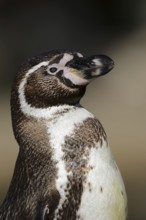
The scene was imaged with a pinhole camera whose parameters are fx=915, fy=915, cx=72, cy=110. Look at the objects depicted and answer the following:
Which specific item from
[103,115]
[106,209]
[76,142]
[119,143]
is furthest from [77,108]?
[103,115]

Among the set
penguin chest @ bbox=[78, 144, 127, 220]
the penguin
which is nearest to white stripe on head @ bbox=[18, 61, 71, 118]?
the penguin

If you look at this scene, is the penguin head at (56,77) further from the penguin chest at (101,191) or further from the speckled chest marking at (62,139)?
the penguin chest at (101,191)

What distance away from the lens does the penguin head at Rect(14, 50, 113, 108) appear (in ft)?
7.80

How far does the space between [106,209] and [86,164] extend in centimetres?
13

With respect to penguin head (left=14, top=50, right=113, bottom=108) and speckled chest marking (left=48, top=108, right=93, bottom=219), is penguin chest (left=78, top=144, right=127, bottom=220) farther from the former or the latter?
penguin head (left=14, top=50, right=113, bottom=108)

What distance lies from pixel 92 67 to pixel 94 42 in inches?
271

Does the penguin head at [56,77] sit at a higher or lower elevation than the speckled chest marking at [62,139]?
higher

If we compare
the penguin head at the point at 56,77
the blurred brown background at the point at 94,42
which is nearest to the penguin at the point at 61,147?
the penguin head at the point at 56,77

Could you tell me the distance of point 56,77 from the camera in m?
2.40

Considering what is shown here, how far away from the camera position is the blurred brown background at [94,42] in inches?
310

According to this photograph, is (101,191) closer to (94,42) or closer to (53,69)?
(53,69)

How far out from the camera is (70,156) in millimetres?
2373

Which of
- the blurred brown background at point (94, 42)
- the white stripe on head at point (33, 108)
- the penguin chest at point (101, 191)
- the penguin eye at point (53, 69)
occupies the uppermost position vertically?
the blurred brown background at point (94, 42)

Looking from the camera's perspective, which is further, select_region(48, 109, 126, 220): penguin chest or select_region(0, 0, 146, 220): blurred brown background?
select_region(0, 0, 146, 220): blurred brown background
